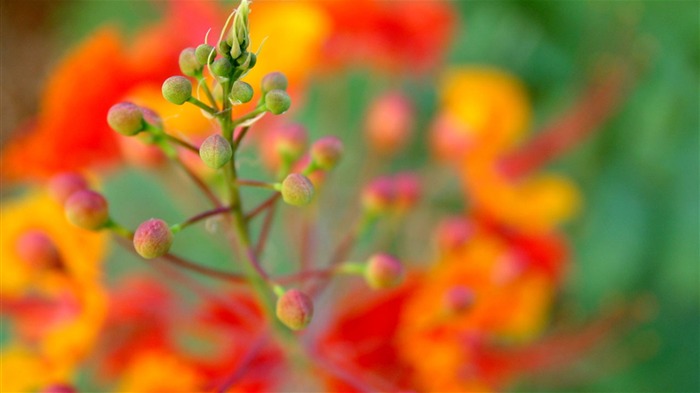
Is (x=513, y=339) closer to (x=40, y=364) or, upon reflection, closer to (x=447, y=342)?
(x=447, y=342)

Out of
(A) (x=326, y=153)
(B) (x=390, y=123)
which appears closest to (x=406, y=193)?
(B) (x=390, y=123)

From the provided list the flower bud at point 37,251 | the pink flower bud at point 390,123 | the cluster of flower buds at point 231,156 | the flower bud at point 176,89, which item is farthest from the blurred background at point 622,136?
the flower bud at point 176,89

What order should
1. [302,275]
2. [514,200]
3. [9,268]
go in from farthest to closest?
1. [514,200]
2. [9,268]
3. [302,275]

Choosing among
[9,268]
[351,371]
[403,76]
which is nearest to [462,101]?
[403,76]

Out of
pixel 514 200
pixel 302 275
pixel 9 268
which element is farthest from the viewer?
pixel 514 200

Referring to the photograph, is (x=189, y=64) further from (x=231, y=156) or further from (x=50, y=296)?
(x=50, y=296)

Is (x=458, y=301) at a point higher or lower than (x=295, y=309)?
higher
